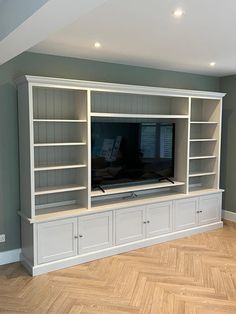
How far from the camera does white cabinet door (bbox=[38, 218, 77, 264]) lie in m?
3.66

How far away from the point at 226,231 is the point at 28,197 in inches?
126

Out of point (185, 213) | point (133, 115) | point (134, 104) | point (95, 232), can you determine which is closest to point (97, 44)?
point (133, 115)

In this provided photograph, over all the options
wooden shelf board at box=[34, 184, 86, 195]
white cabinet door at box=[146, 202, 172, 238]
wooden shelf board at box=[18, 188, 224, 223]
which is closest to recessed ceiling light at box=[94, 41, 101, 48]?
wooden shelf board at box=[34, 184, 86, 195]

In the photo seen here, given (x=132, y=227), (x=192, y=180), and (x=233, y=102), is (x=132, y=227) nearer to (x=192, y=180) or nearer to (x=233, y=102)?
(x=192, y=180)

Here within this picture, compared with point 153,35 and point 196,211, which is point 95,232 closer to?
point 196,211

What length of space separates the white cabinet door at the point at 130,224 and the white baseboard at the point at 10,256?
124cm

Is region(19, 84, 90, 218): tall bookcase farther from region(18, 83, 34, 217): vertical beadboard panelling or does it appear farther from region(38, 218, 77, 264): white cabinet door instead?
region(38, 218, 77, 264): white cabinet door

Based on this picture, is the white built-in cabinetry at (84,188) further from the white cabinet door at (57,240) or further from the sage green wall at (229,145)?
the sage green wall at (229,145)

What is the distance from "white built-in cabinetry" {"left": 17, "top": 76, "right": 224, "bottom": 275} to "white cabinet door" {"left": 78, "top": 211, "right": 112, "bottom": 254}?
0.5 inches

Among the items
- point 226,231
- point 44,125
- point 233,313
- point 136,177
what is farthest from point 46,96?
point 226,231

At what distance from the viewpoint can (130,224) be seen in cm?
434

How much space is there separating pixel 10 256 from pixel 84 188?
1.20m

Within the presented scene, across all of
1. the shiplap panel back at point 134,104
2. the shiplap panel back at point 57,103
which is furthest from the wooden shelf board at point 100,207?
the shiplap panel back at point 134,104

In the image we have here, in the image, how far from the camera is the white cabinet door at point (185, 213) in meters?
4.81
